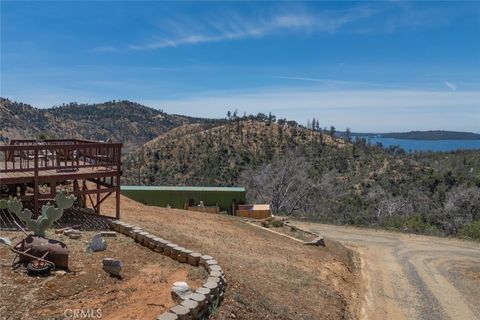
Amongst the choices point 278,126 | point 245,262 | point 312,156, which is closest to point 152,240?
point 245,262

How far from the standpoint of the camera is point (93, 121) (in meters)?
102

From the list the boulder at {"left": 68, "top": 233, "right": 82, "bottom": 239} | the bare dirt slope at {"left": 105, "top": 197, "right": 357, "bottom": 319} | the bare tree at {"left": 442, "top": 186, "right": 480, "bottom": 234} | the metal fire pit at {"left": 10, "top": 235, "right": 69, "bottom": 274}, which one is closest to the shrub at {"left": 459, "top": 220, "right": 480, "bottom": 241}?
the bare tree at {"left": 442, "top": 186, "right": 480, "bottom": 234}

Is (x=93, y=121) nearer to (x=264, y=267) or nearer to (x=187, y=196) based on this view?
(x=187, y=196)

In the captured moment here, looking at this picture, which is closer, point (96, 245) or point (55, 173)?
point (96, 245)

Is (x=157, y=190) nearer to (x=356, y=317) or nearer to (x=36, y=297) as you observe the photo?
(x=356, y=317)

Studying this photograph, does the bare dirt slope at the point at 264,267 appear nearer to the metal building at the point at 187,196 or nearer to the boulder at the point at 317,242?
the boulder at the point at 317,242

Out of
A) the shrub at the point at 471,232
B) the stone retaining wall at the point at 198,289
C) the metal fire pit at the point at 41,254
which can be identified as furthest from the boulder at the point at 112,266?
the shrub at the point at 471,232

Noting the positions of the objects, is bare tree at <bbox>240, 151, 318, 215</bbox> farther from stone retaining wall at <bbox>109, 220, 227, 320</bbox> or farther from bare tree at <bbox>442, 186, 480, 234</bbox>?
stone retaining wall at <bbox>109, 220, 227, 320</bbox>

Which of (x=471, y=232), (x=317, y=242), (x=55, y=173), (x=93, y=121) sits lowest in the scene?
(x=471, y=232)

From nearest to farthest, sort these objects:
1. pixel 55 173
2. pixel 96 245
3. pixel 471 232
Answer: pixel 96 245 < pixel 55 173 < pixel 471 232

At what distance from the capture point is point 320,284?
37.9ft

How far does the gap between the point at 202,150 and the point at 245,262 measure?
2057 inches

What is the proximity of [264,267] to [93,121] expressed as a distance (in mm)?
97112

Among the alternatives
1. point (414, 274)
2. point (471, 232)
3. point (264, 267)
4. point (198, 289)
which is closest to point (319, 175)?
point (471, 232)
